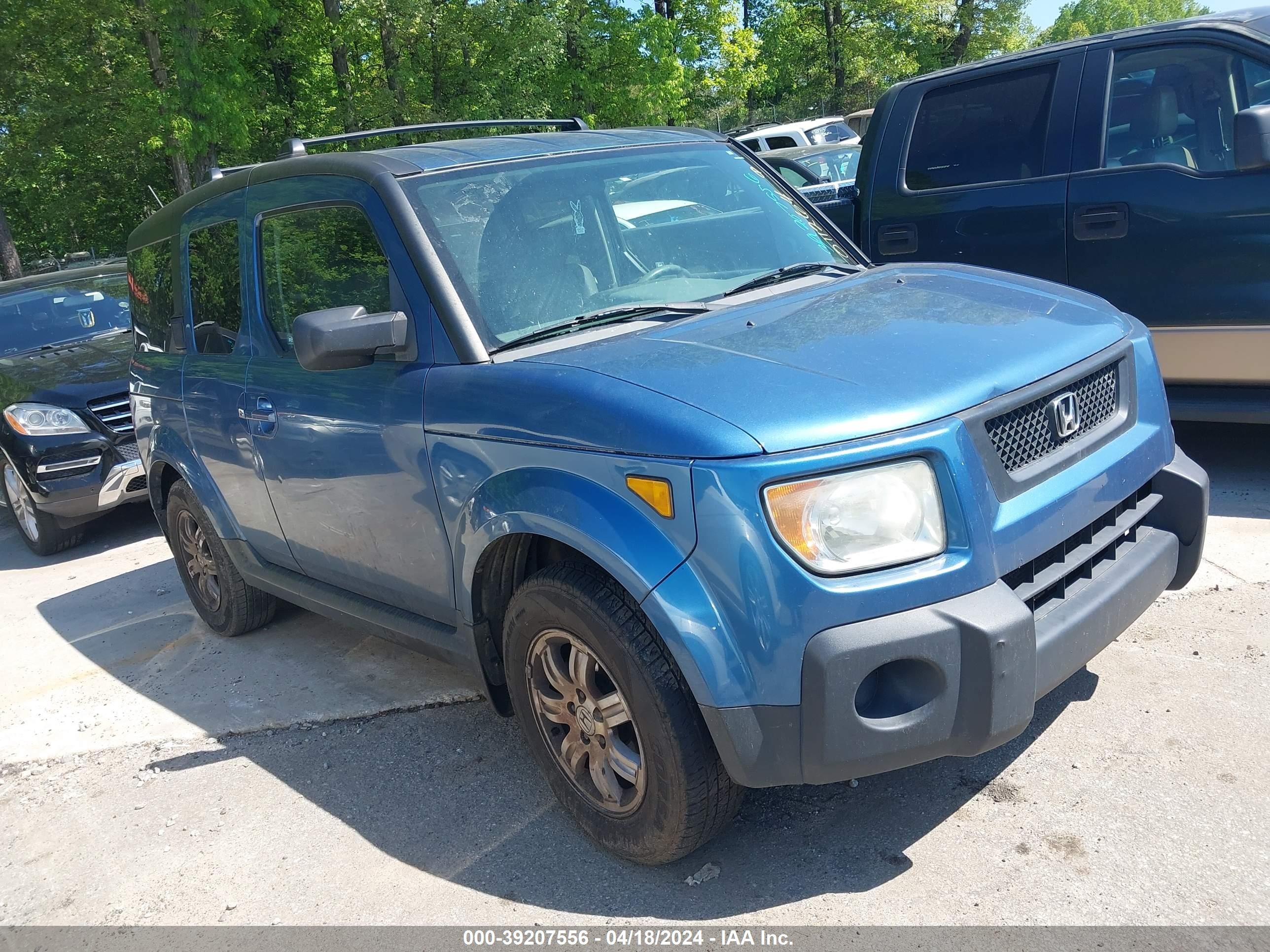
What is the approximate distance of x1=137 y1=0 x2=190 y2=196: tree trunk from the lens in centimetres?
1568

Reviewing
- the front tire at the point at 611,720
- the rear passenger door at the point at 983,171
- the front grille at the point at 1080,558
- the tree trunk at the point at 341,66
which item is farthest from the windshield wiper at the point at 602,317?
the tree trunk at the point at 341,66

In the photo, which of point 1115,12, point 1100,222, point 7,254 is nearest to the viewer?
point 1100,222

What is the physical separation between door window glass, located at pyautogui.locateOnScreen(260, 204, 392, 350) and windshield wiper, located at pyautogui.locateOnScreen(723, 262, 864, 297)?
1101mm

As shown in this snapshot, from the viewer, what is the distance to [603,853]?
9.82 ft

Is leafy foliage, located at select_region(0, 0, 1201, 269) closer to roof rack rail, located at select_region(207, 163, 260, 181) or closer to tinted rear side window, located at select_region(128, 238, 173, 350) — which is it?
tinted rear side window, located at select_region(128, 238, 173, 350)

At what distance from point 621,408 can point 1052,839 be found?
1.55m

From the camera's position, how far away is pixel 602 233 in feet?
11.3

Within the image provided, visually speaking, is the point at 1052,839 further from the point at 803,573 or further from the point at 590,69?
the point at 590,69

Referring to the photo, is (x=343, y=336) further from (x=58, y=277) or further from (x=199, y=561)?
(x=58, y=277)

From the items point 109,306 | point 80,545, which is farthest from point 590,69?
point 80,545

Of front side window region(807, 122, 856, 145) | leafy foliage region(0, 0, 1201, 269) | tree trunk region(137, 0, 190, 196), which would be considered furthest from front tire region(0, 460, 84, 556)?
front side window region(807, 122, 856, 145)

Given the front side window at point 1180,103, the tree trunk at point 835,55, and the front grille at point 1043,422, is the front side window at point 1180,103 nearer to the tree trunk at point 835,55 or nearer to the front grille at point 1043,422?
the front grille at point 1043,422

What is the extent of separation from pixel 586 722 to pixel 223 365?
2.24 metres

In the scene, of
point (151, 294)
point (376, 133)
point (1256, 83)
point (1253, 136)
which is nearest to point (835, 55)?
point (1256, 83)
